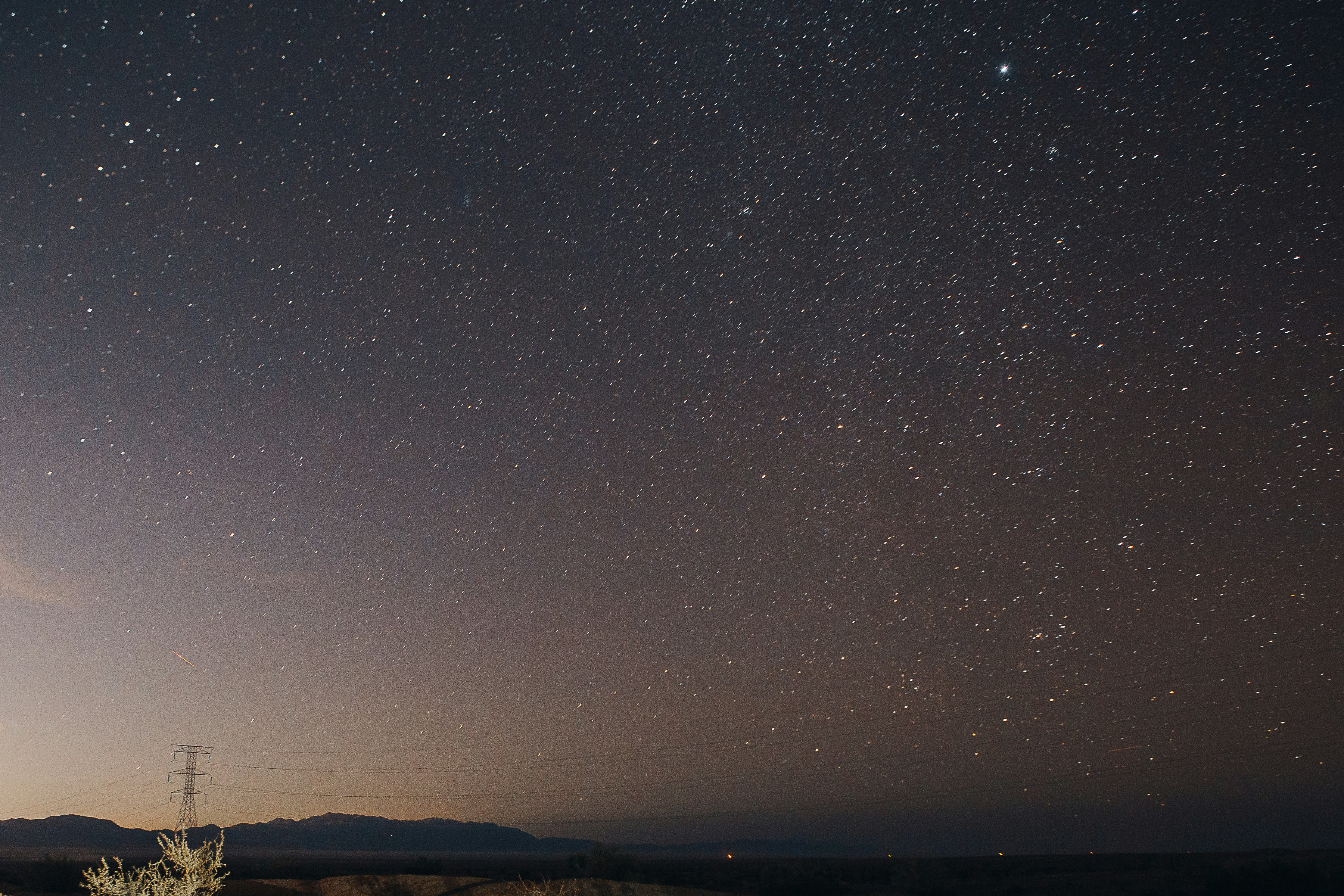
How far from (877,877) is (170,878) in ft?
127

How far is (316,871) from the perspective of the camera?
46.4 meters

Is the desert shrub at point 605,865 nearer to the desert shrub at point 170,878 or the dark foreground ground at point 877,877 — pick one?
the dark foreground ground at point 877,877

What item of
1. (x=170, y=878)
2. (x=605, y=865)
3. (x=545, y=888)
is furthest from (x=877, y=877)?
(x=170, y=878)

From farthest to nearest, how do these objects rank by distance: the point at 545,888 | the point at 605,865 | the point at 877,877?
the point at 877,877
the point at 605,865
the point at 545,888

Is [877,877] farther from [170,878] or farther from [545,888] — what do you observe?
[170,878]

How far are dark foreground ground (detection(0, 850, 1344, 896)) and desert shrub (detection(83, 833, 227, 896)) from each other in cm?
751

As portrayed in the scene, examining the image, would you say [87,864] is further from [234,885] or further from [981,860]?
[981,860]

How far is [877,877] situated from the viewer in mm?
43656

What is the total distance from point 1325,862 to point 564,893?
→ 1476 inches

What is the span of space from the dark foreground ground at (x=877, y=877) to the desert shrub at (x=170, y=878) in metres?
7.51

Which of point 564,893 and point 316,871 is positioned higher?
point 564,893

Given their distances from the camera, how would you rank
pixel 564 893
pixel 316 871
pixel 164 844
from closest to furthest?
pixel 164 844 → pixel 564 893 → pixel 316 871

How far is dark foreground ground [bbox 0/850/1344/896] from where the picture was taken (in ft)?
95.4

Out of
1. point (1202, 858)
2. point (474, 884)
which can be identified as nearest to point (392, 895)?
point (474, 884)
